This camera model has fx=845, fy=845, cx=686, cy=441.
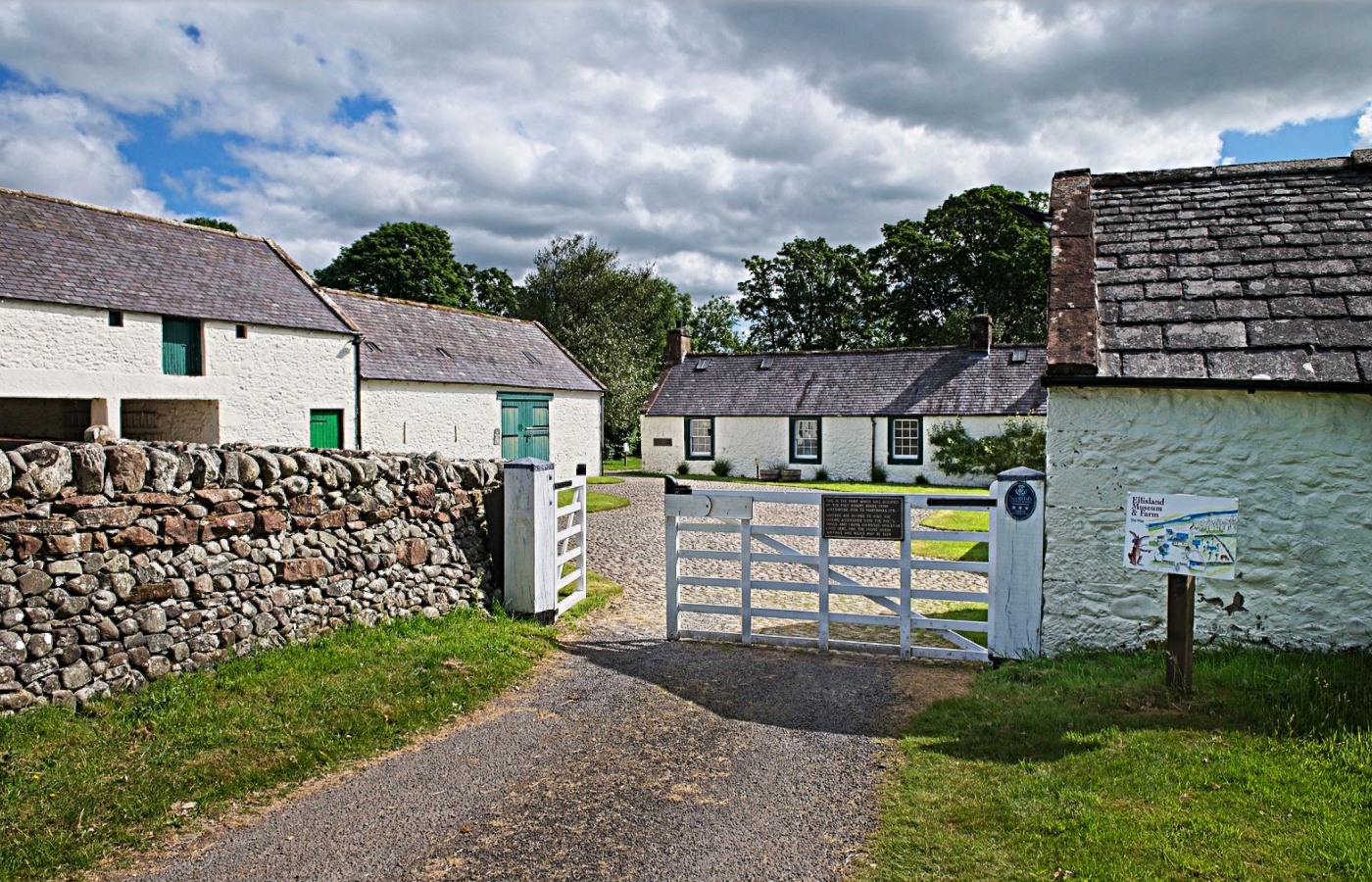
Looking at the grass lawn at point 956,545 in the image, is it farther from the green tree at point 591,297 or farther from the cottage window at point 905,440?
the green tree at point 591,297

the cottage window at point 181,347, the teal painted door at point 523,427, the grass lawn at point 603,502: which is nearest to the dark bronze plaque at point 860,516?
the grass lawn at point 603,502

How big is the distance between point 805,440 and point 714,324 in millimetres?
35563

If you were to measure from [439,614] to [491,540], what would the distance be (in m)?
1.07

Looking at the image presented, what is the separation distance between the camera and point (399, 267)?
52.2 m

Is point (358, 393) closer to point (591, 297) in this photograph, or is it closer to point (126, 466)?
point (126, 466)

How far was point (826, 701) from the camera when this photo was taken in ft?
22.4

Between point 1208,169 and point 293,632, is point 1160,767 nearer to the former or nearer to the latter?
point 293,632

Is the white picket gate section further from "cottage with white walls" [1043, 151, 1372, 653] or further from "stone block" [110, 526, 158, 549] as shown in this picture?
"cottage with white walls" [1043, 151, 1372, 653]

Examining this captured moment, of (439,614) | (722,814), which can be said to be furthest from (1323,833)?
(439,614)

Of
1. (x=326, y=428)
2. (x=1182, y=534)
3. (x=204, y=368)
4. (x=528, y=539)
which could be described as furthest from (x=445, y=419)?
(x=1182, y=534)

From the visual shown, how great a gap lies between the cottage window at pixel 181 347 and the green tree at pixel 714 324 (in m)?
46.1

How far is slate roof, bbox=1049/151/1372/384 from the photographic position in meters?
7.25

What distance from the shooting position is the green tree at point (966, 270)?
158 feet

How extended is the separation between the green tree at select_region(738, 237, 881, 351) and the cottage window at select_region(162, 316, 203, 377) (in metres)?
42.4
